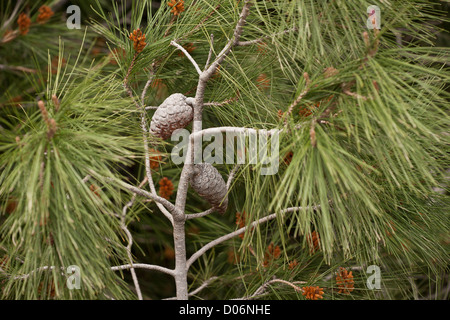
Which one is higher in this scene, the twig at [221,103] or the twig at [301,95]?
the twig at [221,103]

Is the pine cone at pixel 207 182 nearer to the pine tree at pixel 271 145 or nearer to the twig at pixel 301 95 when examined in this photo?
the pine tree at pixel 271 145

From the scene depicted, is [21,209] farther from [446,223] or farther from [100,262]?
[446,223]

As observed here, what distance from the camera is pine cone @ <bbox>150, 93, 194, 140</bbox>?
578 millimetres

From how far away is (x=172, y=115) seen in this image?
22.8 inches

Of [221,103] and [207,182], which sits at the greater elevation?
[221,103]

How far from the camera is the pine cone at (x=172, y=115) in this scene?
1.90ft

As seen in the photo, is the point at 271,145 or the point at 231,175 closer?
the point at 271,145

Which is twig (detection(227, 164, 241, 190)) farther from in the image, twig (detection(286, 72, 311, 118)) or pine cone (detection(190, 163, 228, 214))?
twig (detection(286, 72, 311, 118))

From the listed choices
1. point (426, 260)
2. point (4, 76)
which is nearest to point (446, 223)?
point (426, 260)

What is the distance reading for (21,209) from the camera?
470mm

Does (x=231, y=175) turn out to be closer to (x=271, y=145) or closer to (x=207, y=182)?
(x=207, y=182)

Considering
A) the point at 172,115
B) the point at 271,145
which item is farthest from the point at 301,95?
the point at 172,115

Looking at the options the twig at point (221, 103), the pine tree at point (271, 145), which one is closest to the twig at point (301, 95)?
the pine tree at point (271, 145)

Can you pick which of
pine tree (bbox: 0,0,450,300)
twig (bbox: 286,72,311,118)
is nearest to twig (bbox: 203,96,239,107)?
pine tree (bbox: 0,0,450,300)
